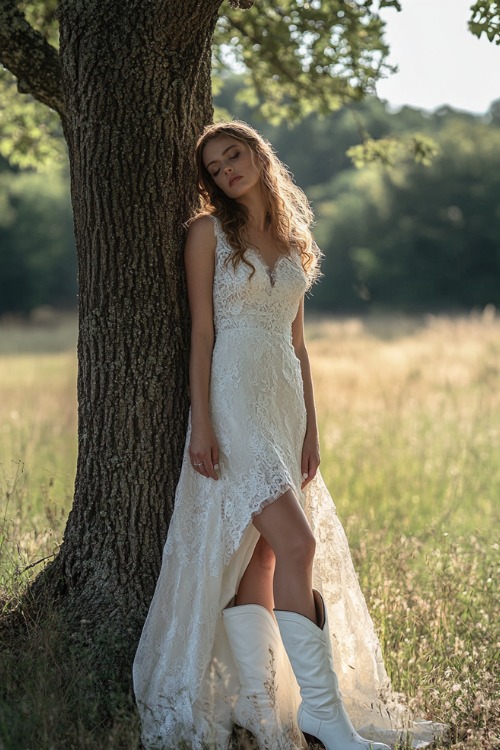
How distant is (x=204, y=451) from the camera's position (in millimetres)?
3691

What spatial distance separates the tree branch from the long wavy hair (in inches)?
41.1

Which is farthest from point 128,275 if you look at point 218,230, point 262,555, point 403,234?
point 403,234

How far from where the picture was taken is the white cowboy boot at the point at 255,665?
3602mm

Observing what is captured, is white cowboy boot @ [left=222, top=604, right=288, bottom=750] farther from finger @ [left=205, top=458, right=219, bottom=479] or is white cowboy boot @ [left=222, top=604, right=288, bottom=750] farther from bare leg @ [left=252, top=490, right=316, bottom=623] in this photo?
finger @ [left=205, top=458, right=219, bottom=479]

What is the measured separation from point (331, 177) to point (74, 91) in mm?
70545

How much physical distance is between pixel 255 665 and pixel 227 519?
59 centimetres

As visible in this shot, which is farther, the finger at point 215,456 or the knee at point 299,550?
the finger at point 215,456

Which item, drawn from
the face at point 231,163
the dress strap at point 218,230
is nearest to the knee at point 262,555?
the dress strap at point 218,230

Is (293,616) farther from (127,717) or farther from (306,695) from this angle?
(127,717)

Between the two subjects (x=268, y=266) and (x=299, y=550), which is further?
(x=268, y=266)

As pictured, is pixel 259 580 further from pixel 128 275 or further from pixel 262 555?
pixel 128 275

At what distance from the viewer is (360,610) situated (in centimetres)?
411

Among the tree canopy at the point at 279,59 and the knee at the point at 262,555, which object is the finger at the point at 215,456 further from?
the tree canopy at the point at 279,59

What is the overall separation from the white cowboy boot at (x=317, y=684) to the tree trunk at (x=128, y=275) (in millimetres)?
781
